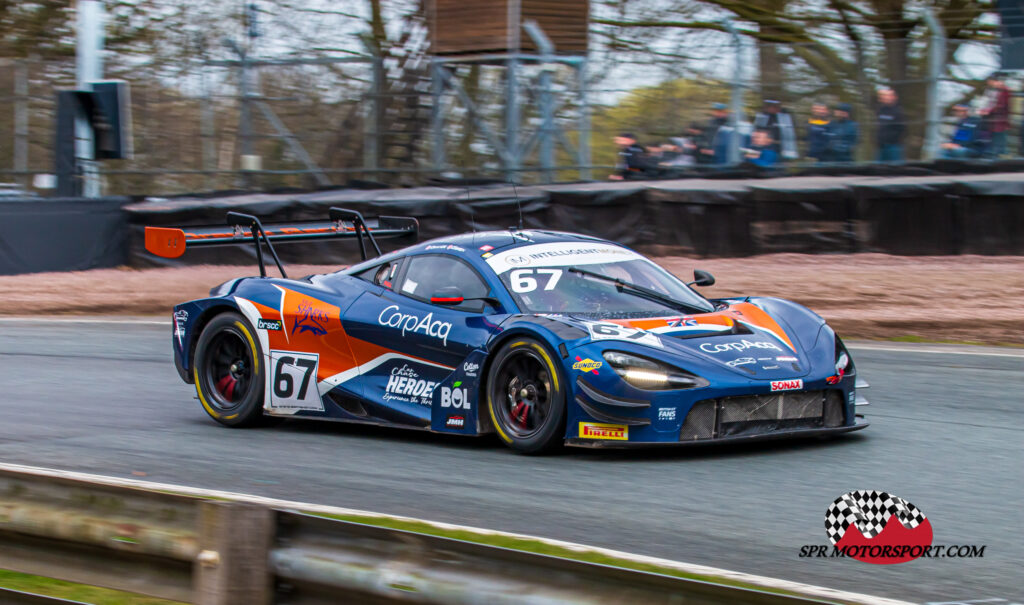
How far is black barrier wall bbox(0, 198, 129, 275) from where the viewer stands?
650 inches

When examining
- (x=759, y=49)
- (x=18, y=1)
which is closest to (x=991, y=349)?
(x=759, y=49)

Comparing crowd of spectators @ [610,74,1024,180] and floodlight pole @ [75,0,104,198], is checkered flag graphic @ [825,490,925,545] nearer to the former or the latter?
crowd of spectators @ [610,74,1024,180]

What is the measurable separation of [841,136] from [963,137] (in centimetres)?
143

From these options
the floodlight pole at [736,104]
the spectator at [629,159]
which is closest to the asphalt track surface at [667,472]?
the floodlight pole at [736,104]

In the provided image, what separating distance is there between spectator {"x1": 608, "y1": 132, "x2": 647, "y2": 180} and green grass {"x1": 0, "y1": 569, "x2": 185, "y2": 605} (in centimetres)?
1226

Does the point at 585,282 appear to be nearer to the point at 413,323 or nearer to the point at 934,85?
the point at 413,323

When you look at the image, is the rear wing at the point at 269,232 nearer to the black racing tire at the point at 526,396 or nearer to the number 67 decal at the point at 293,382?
the number 67 decal at the point at 293,382

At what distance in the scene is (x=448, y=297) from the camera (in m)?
7.02

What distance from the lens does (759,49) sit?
1576 centimetres

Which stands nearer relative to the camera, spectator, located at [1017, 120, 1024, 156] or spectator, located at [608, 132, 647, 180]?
spectator, located at [1017, 120, 1024, 156]

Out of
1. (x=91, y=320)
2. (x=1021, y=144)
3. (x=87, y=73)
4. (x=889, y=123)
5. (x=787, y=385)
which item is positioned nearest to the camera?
(x=787, y=385)

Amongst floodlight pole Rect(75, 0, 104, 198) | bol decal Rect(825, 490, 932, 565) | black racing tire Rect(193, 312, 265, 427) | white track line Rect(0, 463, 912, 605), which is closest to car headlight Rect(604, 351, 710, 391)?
bol decal Rect(825, 490, 932, 565)

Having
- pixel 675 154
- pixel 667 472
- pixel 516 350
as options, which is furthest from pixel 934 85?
pixel 667 472

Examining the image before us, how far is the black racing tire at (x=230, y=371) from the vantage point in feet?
26.2
